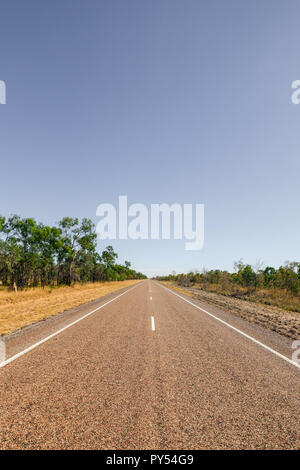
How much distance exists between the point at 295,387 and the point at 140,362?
2891 millimetres

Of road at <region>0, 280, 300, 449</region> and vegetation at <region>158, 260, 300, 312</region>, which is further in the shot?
vegetation at <region>158, 260, 300, 312</region>

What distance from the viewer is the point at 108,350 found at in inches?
208

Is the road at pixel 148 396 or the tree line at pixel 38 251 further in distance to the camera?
the tree line at pixel 38 251

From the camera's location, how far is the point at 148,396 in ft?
10.8

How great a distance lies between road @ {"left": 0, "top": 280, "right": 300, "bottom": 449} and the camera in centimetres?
242

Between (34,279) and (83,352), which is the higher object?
(83,352)

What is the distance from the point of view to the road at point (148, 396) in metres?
2.42

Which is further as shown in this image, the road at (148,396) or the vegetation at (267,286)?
the vegetation at (267,286)

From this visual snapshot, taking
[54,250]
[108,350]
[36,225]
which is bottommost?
[108,350]

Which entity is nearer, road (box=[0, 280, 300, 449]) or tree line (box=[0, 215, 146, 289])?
road (box=[0, 280, 300, 449])

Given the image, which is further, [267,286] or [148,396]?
[267,286]
